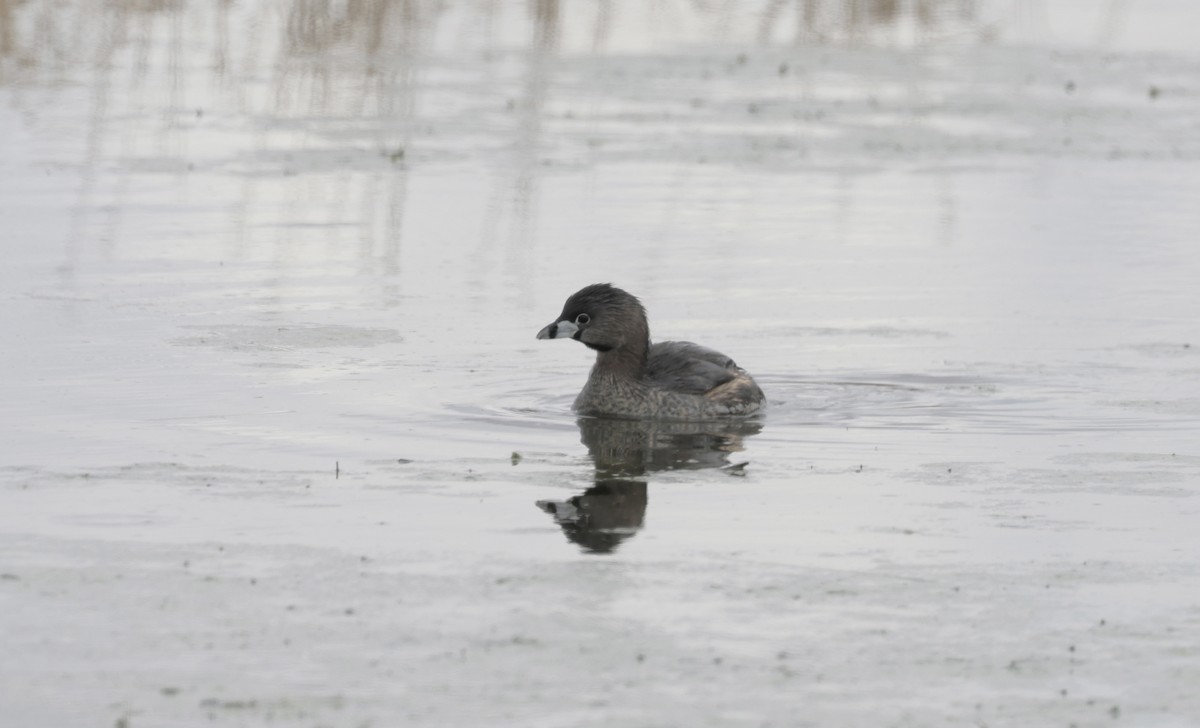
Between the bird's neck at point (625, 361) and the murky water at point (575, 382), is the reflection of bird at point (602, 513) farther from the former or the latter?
the bird's neck at point (625, 361)

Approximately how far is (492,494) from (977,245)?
315 inches

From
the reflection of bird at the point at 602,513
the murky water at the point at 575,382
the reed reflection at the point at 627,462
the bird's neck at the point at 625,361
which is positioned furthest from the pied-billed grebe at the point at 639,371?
the reflection of bird at the point at 602,513

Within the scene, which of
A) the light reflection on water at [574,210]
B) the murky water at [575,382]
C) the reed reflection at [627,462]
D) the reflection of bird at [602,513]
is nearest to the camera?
the murky water at [575,382]

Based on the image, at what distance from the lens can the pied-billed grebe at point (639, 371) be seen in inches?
458

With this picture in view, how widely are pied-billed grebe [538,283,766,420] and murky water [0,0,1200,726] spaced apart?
28 centimetres

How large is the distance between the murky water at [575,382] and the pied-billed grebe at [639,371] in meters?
0.28

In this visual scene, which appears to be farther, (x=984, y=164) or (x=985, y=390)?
(x=984, y=164)

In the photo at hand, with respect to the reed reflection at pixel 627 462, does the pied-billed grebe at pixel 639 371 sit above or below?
above

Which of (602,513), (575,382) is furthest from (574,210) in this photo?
(602,513)

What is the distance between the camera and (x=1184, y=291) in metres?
14.4

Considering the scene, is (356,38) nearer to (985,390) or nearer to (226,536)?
(985,390)

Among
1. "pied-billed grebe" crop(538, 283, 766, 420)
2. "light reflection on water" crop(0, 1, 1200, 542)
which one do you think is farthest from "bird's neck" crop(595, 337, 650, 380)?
"light reflection on water" crop(0, 1, 1200, 542)

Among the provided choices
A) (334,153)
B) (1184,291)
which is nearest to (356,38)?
(334,153)

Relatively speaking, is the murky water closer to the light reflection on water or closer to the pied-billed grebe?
the light reflection on water
